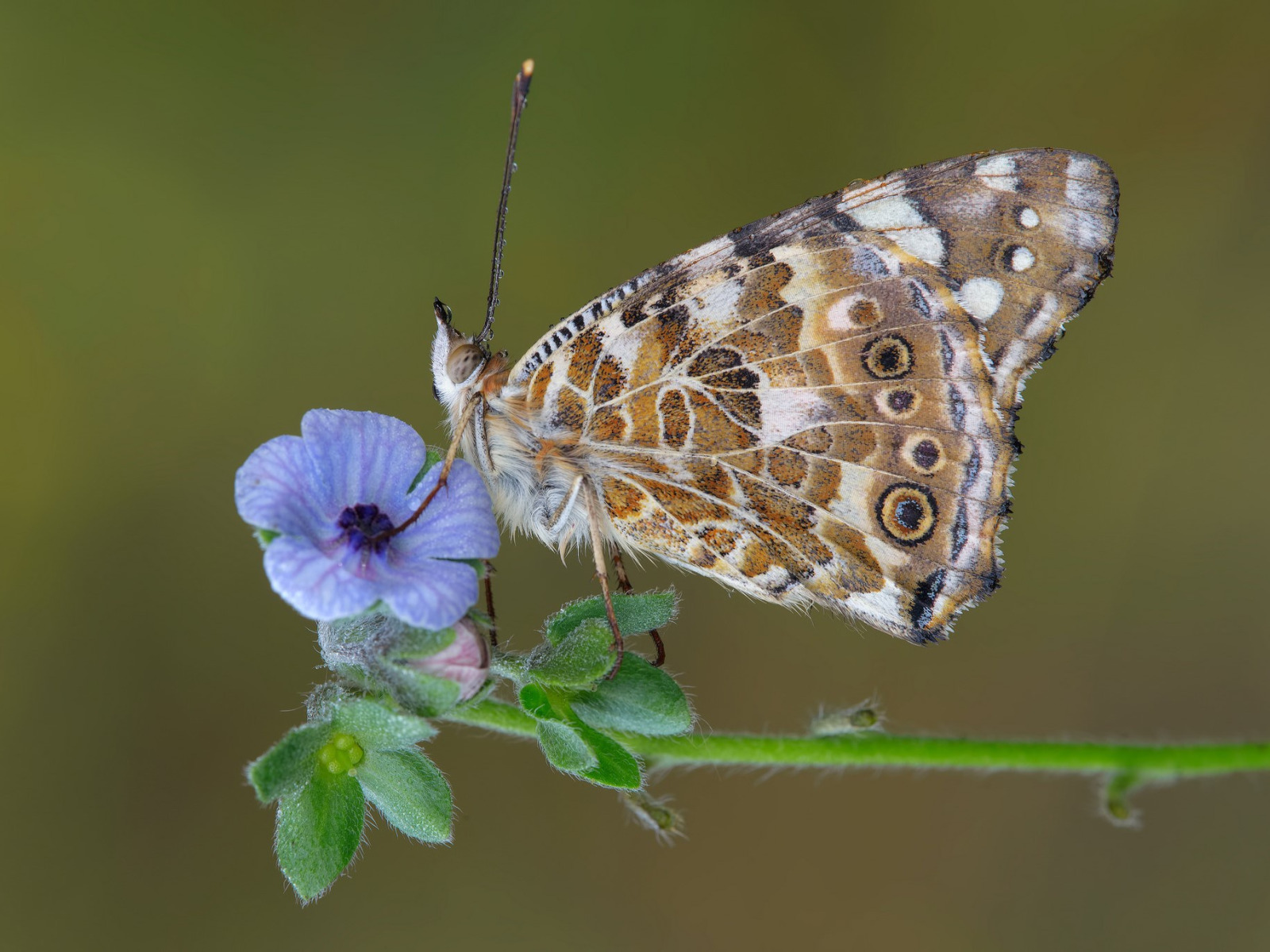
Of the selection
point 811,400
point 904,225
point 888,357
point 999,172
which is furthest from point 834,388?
point 999,172

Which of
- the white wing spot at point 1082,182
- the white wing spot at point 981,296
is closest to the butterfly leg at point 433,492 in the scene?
the white wing spot at point 981,296

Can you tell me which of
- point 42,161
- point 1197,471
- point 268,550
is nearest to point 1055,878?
point 1197,471

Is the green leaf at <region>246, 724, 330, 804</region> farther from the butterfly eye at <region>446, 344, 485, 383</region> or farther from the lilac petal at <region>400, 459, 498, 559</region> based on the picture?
the butterfly eye at <region>446, 344, 485, 383</region>

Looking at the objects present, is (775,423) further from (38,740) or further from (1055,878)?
(38,740)

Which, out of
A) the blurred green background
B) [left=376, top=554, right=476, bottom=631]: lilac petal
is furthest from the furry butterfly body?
the blurred green background

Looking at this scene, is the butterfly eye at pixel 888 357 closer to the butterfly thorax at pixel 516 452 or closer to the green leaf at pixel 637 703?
the butterfly thorax at pixel 516 452

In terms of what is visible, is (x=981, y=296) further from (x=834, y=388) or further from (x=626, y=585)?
(x=626, y=585)
